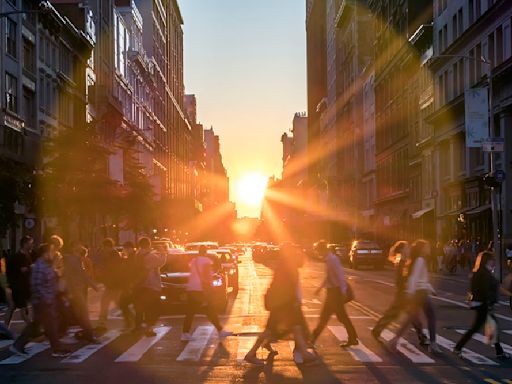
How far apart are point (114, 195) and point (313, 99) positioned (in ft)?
442

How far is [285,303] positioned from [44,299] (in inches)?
155

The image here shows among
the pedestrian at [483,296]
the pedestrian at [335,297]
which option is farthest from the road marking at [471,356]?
the pedestrian at [335,297]

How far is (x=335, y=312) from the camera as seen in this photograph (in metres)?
16.9

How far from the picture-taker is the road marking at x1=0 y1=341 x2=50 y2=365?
1520 centimetres

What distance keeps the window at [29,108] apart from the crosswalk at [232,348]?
33.4 meters

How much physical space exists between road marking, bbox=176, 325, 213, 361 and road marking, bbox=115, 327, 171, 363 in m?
0.68

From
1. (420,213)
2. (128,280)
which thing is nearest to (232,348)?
(128,280)

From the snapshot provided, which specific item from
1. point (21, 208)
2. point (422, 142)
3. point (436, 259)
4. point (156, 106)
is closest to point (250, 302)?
point (21, 208)

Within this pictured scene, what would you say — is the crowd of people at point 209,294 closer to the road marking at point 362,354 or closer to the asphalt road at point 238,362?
the road marking at point 362,354

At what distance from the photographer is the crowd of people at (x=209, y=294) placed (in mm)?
15242

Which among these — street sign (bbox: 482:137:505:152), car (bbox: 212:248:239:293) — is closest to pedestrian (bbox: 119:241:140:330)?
car (bbox: 212:248:239:293)

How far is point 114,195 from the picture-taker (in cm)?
5416

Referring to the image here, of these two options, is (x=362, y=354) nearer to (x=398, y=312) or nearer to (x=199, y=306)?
(x=398, y=312)

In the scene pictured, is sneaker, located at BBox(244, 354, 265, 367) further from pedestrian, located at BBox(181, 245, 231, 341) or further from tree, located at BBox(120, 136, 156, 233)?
tree, located at BBox(120, 136, 156, 233)
